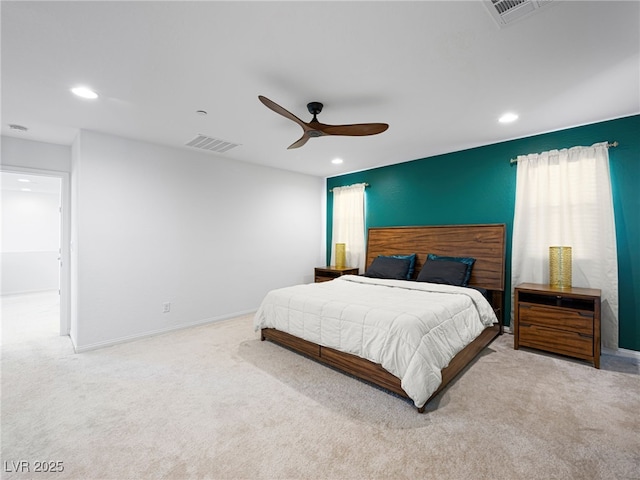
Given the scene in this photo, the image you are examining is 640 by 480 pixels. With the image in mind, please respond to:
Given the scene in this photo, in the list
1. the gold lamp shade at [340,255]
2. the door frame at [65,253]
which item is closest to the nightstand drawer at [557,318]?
the gold lamp shade at [340,255]

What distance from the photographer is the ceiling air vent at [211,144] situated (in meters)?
3.63

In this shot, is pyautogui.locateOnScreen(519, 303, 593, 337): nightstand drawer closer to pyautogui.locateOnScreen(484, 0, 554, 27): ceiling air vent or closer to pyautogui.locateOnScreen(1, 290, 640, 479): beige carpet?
pyautogui.locateOnScreen(1, 290, 640, 479): beige carpet

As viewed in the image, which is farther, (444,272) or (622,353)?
(444,272)

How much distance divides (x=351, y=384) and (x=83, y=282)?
3054 mm

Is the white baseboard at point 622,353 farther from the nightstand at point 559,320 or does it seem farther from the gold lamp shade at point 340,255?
the gold lamp shade at point 340,255

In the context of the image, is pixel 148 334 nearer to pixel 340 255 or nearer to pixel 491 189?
pixel 340 255

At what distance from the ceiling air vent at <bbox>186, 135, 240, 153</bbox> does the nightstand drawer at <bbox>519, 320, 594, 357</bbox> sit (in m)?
4.00

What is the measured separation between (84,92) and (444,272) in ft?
13.4

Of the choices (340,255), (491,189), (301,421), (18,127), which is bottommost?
(301,421)

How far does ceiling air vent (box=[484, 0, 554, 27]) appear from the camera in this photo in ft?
4.95

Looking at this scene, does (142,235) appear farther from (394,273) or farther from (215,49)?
(394,273)

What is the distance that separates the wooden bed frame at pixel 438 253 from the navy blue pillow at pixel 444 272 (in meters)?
A: 0.29

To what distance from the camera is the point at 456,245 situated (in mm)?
4066

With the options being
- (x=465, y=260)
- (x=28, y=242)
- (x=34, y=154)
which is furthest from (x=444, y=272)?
(x=28, y=242)
